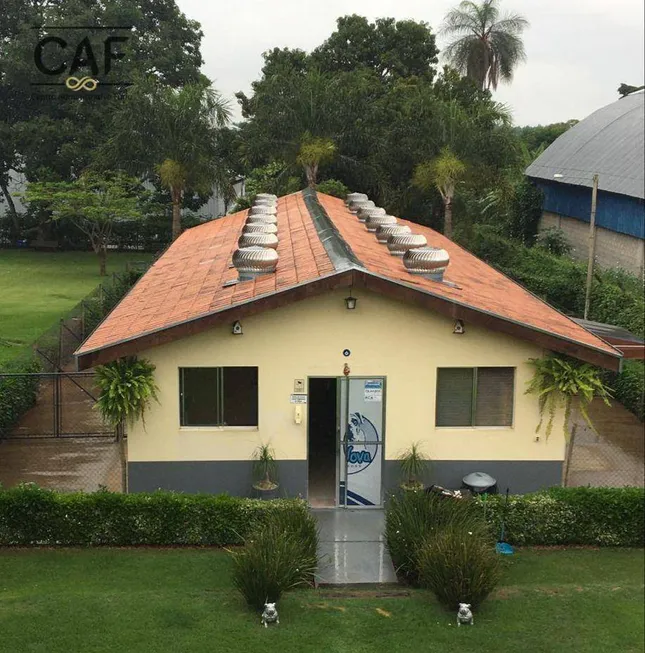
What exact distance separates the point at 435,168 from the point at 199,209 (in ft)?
47.7

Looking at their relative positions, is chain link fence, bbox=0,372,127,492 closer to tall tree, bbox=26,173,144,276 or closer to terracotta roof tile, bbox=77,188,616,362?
terracotta roof tile, bbox=77,188,616,362

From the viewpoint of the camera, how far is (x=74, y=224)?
1426 inches

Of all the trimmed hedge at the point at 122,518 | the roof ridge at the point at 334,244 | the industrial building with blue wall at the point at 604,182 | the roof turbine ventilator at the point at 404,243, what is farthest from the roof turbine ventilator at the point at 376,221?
the trimmed hedge at the point at 122,518

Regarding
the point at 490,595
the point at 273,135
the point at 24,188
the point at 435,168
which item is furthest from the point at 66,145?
the point at 490,595

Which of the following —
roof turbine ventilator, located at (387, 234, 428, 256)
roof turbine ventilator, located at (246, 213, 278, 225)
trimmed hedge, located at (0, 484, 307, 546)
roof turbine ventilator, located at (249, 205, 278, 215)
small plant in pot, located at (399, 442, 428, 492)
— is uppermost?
roof turbine ventilator, located at (249, 205, 278, 215)

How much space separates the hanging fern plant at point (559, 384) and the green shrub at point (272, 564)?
4564 mm

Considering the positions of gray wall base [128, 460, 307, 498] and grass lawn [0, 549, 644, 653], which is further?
gray wall base [128, 460, 307, 498]

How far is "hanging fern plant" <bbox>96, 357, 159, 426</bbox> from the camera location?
1227cm

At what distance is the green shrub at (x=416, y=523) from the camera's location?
419 inches

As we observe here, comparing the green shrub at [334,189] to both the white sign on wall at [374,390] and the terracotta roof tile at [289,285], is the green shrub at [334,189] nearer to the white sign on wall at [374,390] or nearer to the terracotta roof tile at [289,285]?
the terracotta roof tile at [289,285]

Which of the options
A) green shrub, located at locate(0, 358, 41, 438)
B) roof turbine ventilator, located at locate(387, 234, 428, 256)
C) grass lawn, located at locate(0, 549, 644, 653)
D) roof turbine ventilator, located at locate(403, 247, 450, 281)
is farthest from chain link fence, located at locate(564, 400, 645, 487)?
green shrub, located at locate(0, 358, 41, 438)

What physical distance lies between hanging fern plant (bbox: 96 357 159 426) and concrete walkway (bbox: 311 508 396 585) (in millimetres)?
3322

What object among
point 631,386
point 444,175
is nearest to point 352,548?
point 631,386

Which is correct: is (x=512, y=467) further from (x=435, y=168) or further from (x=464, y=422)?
(x=435, y=168)
